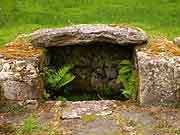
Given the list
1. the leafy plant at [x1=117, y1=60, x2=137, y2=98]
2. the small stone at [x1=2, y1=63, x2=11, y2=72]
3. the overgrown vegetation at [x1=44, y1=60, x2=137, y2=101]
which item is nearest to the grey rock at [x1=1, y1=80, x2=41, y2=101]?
the small stone at [x1=2, y1=63, x2=11, y2=72]

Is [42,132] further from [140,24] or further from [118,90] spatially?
[140,24]

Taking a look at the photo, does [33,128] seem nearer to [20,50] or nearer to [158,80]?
[20,50]

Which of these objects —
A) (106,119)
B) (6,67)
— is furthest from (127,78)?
(6,67)

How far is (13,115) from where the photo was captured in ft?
30.1

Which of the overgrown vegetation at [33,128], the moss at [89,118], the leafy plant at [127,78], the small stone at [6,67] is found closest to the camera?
the overgrown vegetation at [33,128]

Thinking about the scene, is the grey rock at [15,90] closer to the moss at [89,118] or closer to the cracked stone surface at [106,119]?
the cracked stone surface at [106,119]

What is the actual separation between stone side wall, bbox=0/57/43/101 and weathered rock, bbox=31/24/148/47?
0.65 m

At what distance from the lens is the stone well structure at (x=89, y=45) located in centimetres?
945

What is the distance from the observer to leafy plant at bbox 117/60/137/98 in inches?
396

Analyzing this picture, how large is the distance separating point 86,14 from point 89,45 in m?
6.53

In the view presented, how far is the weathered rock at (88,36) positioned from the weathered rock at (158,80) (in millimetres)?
693

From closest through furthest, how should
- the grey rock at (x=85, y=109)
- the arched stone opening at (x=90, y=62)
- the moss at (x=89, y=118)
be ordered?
the moss at (x=89, y=118)
the grey rock at (x=85, y=109)
the arched stone opening at (x=90, y=62)

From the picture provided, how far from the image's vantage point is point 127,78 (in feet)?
34.2

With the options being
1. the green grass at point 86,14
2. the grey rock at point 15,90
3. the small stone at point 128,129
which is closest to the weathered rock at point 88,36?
the grey rock at point 15,90
